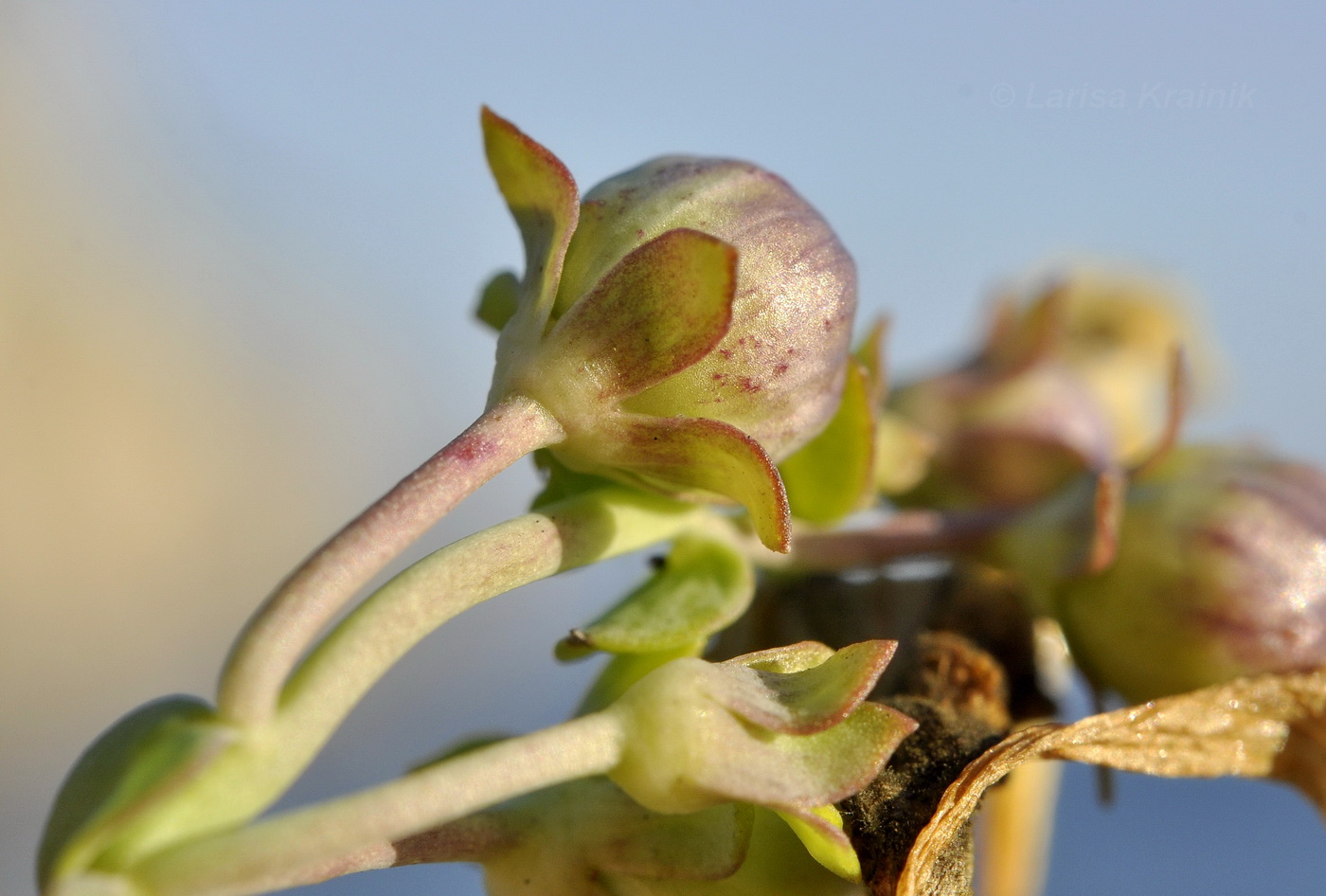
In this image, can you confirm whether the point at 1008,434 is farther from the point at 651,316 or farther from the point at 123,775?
the point at 123,775

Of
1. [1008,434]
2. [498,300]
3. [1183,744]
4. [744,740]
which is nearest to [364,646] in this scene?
[744,740]

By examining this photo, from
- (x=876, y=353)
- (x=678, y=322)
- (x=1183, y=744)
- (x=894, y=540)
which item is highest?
(x=678, y=322)

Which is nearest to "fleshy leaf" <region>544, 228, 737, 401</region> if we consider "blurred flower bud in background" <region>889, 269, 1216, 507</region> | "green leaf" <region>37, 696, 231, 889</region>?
"green leaf" <region>37, 696, 231, 889</region>

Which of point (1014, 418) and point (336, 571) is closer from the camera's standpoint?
point (336, 571)

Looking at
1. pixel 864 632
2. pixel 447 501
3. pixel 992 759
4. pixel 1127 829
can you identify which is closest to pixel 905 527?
pixel 864 632

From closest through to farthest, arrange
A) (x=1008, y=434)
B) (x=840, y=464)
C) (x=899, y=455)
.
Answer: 1. (x=840, y=464)
2. (x=899, y=455)
3. (x=1008, y=434)

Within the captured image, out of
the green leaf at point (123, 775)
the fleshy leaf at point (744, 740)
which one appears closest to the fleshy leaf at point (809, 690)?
the fleshy leaf at point (744, 740)

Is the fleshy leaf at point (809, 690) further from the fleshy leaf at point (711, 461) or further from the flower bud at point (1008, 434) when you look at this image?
the flower bud at point (1008, 434)
